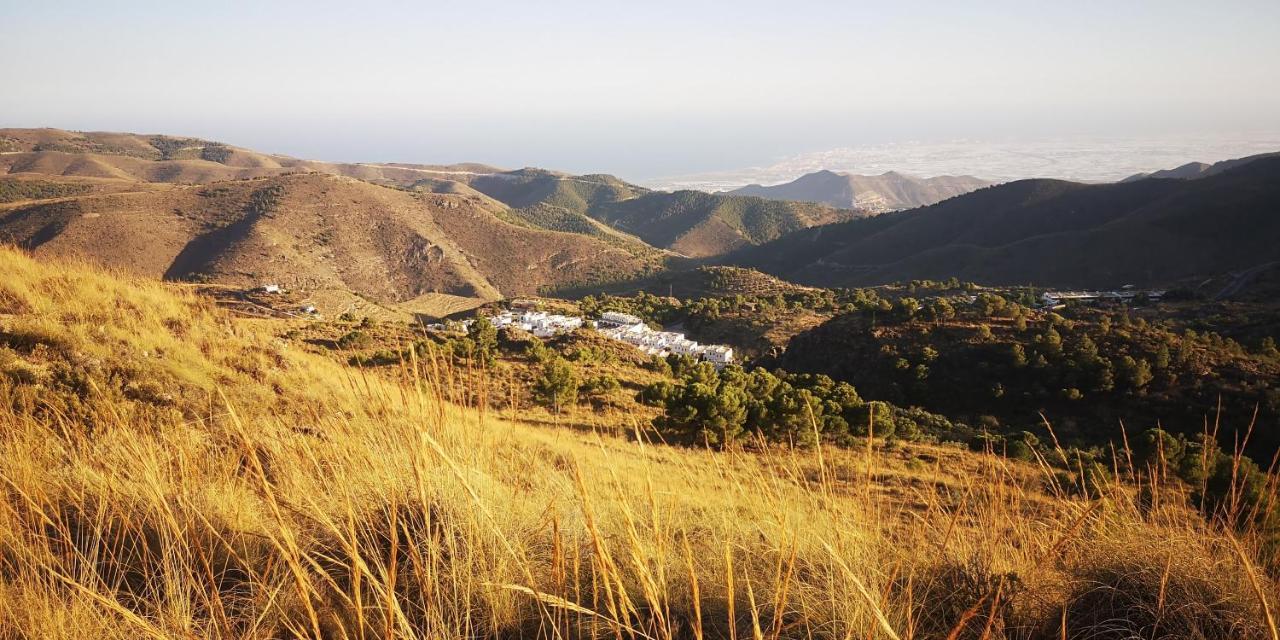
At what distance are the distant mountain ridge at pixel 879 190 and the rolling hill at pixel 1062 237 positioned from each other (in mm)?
93351

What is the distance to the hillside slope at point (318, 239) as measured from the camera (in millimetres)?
53844

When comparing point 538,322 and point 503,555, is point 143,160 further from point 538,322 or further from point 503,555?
point 503,555

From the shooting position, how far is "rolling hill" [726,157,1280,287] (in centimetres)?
5400

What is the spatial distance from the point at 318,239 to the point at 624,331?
1940 inches

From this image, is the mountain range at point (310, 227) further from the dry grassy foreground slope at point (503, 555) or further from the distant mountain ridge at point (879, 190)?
the distant mountain ridge at point (879, 190)

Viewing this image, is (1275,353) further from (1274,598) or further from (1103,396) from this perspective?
(1274,598)

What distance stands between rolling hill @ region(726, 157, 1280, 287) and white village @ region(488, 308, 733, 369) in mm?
40763

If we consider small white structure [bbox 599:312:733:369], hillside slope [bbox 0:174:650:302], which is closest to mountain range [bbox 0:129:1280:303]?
hillside slope [bbox 0:174:650:302]

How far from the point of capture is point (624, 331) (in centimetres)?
3697

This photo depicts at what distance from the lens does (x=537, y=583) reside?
6.61 feet

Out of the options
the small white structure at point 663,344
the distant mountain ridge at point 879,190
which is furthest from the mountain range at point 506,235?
the distant mountain ridge at point 879,190

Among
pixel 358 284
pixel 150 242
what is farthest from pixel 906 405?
pixel 150 242

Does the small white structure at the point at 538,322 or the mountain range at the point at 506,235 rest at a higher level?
the mountain range at the point at 506,235

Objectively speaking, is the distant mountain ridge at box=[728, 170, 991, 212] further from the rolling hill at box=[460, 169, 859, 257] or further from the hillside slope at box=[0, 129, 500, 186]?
the hillside slope at box=[0, 129, 500, 186]
